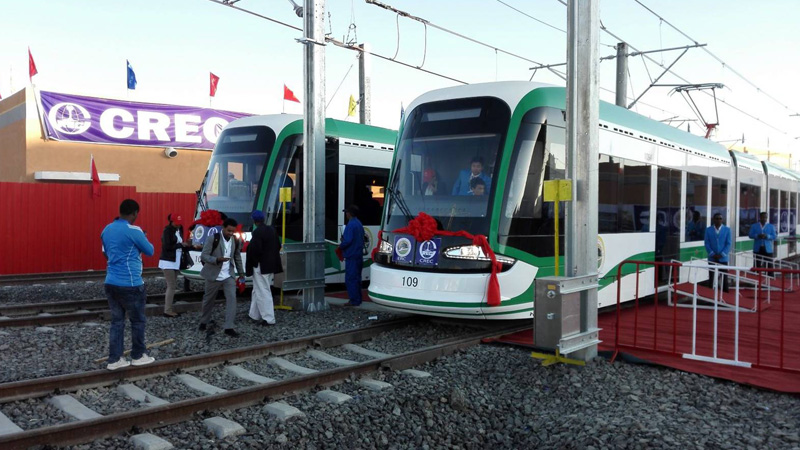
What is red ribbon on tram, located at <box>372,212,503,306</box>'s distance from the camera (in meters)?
8.05

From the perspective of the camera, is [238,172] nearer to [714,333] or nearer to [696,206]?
[714,333]

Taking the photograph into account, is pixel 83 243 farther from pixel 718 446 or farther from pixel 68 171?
pixel 718 446

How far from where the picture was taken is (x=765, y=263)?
54.2 feet

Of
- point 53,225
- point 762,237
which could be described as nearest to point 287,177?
point 53,225

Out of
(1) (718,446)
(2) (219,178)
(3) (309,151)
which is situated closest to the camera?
(1) (718,446)

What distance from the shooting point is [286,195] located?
1162cm

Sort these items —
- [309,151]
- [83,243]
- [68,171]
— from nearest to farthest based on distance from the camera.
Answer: [309,151]
[83,243]
[68,171]

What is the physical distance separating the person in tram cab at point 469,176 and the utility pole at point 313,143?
Result: 3454mm

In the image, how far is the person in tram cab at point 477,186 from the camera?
8422 mm

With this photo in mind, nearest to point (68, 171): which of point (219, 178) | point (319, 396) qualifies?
point (219, 178)

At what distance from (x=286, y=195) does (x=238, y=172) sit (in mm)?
1396

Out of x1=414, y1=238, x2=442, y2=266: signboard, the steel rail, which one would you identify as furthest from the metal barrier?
the steel rail

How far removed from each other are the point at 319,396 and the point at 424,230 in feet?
9.44

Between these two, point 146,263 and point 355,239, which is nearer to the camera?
point 355,239
